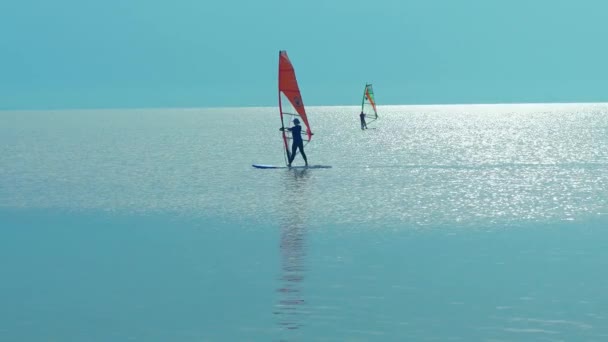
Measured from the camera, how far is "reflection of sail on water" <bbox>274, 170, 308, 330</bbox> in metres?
12.2

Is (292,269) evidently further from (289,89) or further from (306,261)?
(289,89)

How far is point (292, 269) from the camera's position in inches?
609

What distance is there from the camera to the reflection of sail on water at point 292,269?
12.2 m

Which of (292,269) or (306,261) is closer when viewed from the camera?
(292,269)

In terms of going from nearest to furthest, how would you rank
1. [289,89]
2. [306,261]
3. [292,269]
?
[292,269], [306,261], [289,89]

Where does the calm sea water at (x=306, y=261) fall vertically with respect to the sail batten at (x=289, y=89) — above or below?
below

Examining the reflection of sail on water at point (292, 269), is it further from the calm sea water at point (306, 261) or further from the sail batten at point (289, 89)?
the sail batten at point (289, 89)

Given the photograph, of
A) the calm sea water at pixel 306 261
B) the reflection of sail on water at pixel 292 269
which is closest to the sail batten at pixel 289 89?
the calm sea water at pixel 306 261

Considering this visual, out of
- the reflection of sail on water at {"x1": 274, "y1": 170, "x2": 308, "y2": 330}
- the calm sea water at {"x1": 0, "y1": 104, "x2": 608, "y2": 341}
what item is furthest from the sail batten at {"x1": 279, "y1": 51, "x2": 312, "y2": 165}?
the reflection of sail on water at {"x1": 274, "y1": 170, "x2": 308, "y2": 330}

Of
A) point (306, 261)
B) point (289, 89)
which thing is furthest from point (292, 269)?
point (289, 89)

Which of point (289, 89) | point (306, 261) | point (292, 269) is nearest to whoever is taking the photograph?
point (292, 269)

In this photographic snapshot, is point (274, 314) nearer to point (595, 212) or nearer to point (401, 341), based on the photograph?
point (401, 341)

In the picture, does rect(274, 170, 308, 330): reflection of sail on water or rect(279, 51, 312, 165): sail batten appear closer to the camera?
rect(274, 170, 308, 330): reflection of sail on water

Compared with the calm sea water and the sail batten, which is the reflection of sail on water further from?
the sail batten
